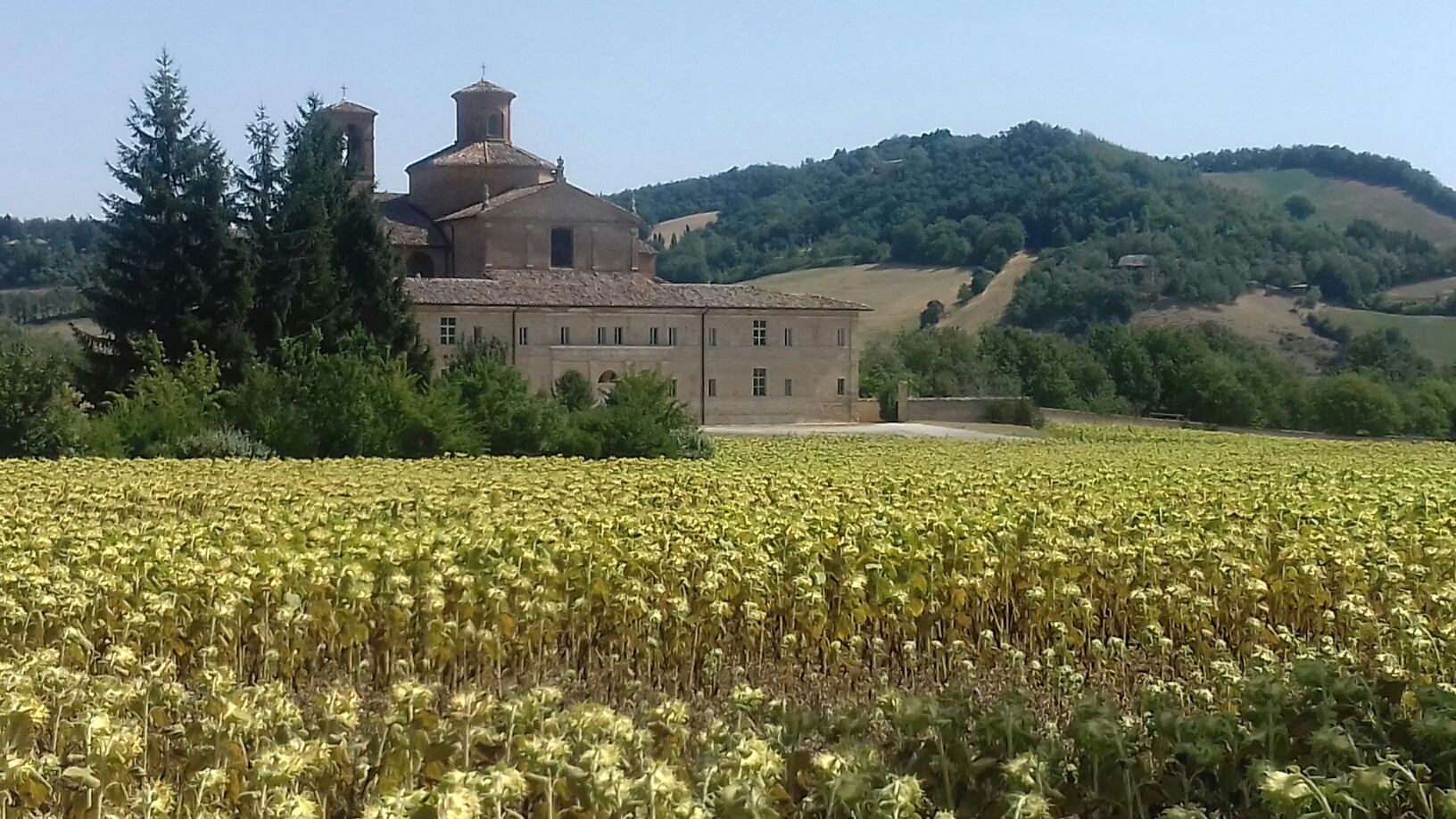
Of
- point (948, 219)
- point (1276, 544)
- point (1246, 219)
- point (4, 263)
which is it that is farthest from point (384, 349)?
point (1246, 219)

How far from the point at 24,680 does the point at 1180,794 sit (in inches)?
181

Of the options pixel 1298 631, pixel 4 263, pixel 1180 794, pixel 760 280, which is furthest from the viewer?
pixel 760 280

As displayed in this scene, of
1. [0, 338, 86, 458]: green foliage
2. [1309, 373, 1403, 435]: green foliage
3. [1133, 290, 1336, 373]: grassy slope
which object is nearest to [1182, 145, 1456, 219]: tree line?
[1133, 290, 1336, 373]: grassy slope

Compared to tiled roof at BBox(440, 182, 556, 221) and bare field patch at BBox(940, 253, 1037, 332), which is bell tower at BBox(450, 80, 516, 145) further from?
bare field patch at BBox(940, 253, 1037, 332)

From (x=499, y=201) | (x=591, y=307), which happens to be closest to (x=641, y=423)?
(x=591, y=307)

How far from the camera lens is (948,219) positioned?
125 m

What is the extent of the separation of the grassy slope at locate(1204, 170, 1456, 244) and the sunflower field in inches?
4820

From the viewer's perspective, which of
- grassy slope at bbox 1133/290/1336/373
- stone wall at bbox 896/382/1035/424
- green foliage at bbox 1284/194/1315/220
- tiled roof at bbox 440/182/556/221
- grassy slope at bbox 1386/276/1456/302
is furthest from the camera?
green foliage at bbox 1284/194/1315/220

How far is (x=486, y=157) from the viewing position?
5778 centimetres

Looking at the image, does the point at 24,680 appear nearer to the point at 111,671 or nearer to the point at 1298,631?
the point at 111,671

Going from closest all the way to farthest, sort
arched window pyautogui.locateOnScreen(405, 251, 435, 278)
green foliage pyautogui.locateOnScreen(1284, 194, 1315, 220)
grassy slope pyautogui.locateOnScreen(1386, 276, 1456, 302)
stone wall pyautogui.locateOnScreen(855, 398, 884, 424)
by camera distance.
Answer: stone wall pyautogui.locateOnScreen(855, 398, 884, 424)
arched window pyautogui.locateOnScreen(405, 251, 435, 278)
grassy slope pyautogui.locateOnScreen(1386, 276, 1456, 302)
green foliage pyautogui.locateOnScreen(1284, 194, 1315, 220)

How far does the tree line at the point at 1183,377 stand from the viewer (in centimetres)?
6556

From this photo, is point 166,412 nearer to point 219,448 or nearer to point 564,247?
point 219,448

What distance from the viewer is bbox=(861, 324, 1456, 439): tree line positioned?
65.6m
